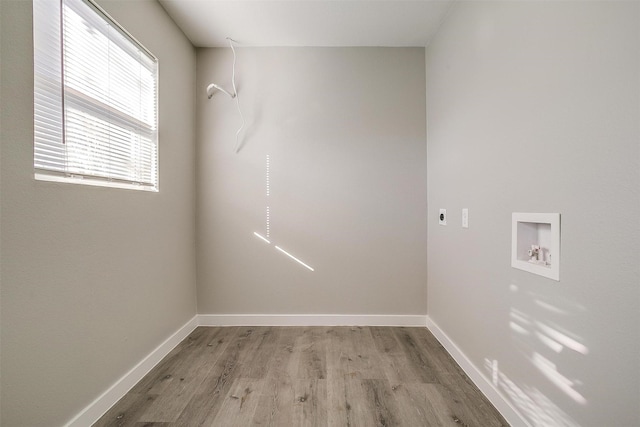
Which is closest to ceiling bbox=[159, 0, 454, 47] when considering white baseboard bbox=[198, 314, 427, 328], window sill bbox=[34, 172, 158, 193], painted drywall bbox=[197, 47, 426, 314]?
painted drywall bbox=[197, 47, 426, 314]

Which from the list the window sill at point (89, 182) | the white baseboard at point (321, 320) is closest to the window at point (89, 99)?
the window sill at point (89, 182)

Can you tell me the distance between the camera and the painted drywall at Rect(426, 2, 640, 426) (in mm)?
901

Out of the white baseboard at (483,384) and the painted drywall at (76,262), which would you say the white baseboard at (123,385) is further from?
the white baseboard at (483,384)

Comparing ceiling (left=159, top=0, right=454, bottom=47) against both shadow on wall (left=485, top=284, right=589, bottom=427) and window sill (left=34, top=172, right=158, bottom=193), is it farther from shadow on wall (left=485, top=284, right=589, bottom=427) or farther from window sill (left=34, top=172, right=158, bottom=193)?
shadow on wall (left=485, top=284, right=589, bottom=427)

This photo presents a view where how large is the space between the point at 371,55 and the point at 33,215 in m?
2.59

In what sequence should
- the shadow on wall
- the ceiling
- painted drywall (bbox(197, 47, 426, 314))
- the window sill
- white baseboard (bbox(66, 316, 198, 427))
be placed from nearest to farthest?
the shadow on wall, the window sill, white baseboard (bbox(66, 316, 198, 427)), the ceiling, painted drywall (bbox(197, 47, 426, 314))

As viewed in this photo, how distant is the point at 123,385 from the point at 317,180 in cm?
194

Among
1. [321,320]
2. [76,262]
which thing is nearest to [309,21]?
[76,262]

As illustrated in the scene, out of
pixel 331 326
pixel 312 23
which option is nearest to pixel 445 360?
pixel 331 326

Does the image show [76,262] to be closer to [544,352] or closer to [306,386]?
[306,386]

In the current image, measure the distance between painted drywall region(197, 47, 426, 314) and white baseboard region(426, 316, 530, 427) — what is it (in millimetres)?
496

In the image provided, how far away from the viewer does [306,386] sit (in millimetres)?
1739

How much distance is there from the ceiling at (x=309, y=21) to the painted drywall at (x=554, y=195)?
419 mm

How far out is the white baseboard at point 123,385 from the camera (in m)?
1.41
